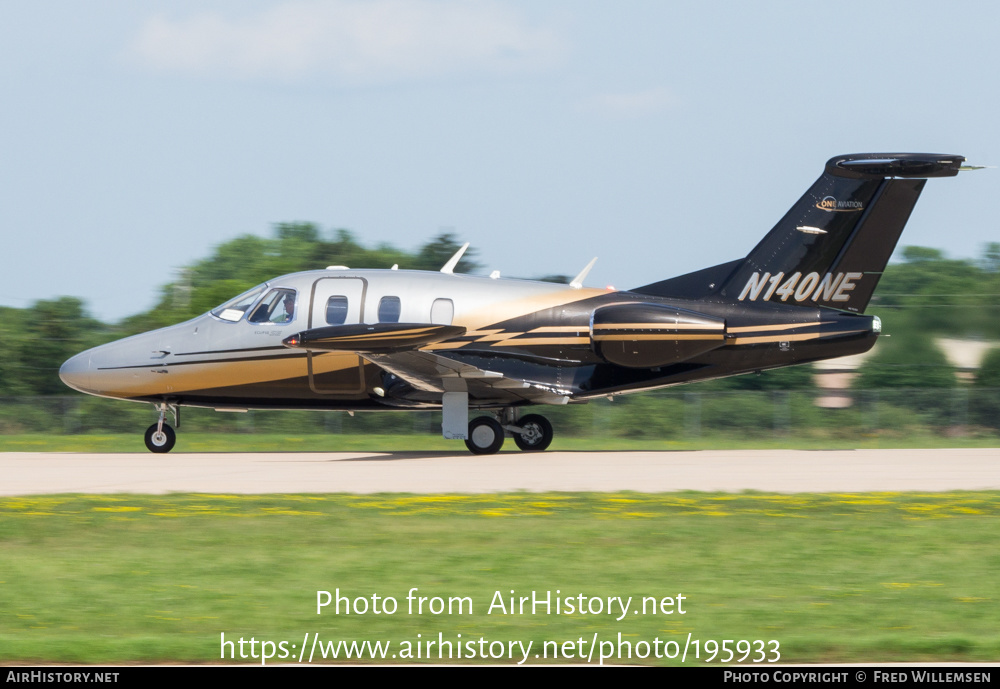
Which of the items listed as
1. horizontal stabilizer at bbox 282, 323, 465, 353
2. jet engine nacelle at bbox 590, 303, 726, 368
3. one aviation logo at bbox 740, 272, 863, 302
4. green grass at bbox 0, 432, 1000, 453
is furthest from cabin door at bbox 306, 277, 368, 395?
one aviation logo at bbox 740, 272, 863, 302

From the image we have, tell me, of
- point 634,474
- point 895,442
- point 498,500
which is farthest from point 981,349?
point 498,500

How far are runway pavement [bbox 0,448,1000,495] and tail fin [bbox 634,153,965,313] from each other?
292 centimetres

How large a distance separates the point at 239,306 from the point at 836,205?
1078cm

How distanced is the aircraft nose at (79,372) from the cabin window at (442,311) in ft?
21.9

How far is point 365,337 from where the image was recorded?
64.4 ft

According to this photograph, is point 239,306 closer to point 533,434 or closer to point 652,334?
point 533,434

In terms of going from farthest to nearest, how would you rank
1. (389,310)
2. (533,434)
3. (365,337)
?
(533,434)
(389,310)
(365,337)

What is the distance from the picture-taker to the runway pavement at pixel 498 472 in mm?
16688

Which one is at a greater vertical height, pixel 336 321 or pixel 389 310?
pixel 389 310

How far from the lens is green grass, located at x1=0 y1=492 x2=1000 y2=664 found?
809cm

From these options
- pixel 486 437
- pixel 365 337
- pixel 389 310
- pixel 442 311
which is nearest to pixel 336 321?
pixel 389 310

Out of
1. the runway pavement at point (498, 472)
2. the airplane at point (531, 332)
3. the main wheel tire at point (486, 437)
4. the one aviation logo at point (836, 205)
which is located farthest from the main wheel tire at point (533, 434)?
the one aviation logo at point (836, 205)

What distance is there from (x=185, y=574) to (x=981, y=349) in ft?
96.9

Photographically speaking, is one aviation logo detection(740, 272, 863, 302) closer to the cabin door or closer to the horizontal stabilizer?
the horizontal stabilizer
